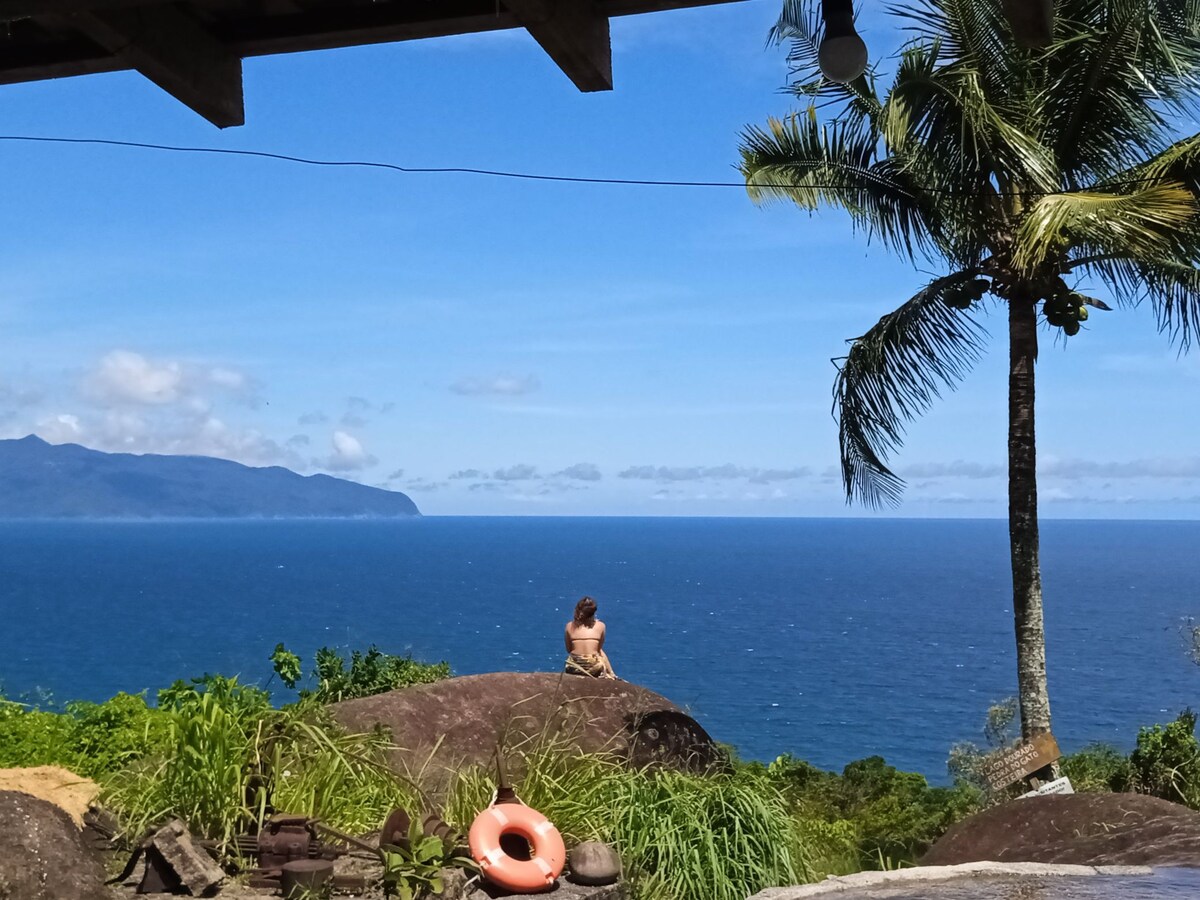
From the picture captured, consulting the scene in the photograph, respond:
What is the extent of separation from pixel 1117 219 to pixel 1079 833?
630cm

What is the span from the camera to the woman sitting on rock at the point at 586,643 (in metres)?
12.1

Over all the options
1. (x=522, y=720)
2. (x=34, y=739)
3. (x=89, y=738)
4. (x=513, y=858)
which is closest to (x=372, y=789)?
(x=513, y=858)

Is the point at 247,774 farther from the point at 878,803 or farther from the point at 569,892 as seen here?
the point at 878,803

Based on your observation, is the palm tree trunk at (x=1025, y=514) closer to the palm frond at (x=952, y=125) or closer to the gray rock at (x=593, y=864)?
the palm frond at (x=952, y=125)

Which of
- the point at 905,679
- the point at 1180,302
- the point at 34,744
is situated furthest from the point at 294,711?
the point at 905,679

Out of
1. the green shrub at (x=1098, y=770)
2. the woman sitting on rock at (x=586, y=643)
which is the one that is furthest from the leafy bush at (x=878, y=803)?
the woman sitting on rock at (x=586, y=643)

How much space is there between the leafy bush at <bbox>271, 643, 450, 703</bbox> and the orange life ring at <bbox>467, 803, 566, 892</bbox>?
5.25m

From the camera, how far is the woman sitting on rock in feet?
39.7

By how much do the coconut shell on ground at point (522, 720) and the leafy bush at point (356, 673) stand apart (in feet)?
9.87

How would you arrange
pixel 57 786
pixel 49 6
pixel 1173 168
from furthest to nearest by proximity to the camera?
1. pixel 1173 168
2. pixel 57 786
3. pixel 49 6

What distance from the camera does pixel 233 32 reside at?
13.7 feet

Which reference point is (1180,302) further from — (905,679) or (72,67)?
(905,679)

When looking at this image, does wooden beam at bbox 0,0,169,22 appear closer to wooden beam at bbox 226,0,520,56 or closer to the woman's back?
wooden beam at bbox 226,0,520,56

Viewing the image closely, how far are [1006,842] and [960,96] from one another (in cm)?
810
